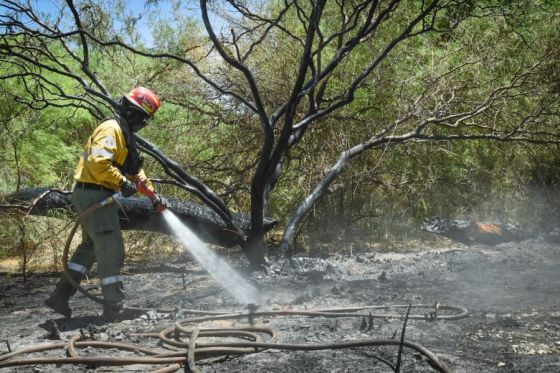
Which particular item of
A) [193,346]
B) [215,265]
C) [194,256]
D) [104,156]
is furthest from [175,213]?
[193,346]

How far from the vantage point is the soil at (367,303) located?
3.74 meters

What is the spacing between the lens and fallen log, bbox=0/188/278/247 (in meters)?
7.38

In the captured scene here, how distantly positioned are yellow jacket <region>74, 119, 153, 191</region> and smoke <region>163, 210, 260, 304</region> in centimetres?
87

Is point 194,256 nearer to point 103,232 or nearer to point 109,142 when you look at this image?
point 103,232

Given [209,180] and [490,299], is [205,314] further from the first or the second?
[209,180]

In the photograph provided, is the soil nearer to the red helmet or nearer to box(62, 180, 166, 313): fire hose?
box(62, 180, 166, 313): fire hose

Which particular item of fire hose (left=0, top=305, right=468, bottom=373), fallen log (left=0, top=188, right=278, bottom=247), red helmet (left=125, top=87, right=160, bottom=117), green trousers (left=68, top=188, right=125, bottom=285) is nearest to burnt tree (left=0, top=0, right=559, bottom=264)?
fallen log (left=0, top=188, right=278, bottom=247)

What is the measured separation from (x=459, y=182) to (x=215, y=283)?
5468 millimetres

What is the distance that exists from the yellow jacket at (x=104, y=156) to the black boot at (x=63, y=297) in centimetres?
94

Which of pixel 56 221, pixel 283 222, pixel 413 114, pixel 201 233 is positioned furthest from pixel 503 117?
pixel 56 221

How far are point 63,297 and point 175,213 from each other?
249cm

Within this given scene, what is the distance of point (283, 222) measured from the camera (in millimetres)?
9594

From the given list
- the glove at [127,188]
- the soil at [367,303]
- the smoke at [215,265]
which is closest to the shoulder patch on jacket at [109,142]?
the glove at [127,188]

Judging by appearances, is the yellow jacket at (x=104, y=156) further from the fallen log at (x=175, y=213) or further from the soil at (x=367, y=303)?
the fallen log at (x=175, y=213)
